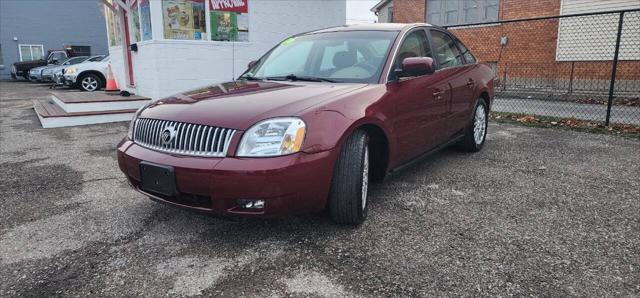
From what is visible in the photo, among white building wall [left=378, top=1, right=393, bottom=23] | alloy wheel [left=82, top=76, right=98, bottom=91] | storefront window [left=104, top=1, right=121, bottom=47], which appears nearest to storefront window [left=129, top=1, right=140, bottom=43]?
storefront window [left=104, top=1, right=121, bottom=47]

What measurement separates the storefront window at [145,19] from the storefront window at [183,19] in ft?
1.46

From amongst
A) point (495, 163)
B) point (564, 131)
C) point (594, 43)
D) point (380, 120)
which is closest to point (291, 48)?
point (380, 120)

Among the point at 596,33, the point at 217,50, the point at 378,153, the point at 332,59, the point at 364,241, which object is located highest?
the point at 596,33

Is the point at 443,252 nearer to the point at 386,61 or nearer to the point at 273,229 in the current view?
the point at 273,229

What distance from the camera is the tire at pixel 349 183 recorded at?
9.23 ft

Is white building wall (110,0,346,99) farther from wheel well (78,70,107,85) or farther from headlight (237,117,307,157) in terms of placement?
headlight (237,117,307,157)

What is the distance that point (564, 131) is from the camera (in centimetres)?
680

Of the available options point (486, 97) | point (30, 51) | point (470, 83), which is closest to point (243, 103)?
point (470, 83)

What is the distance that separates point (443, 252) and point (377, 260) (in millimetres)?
432

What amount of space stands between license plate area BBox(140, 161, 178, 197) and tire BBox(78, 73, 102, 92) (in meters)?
14.0

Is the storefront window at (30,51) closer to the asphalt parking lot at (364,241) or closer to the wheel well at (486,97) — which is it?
the asphalt parking lot at (364,241)

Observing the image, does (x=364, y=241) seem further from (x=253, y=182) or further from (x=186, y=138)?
(x=186, y=138)

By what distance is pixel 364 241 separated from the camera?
2844 mm

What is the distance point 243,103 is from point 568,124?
6.34 metres
